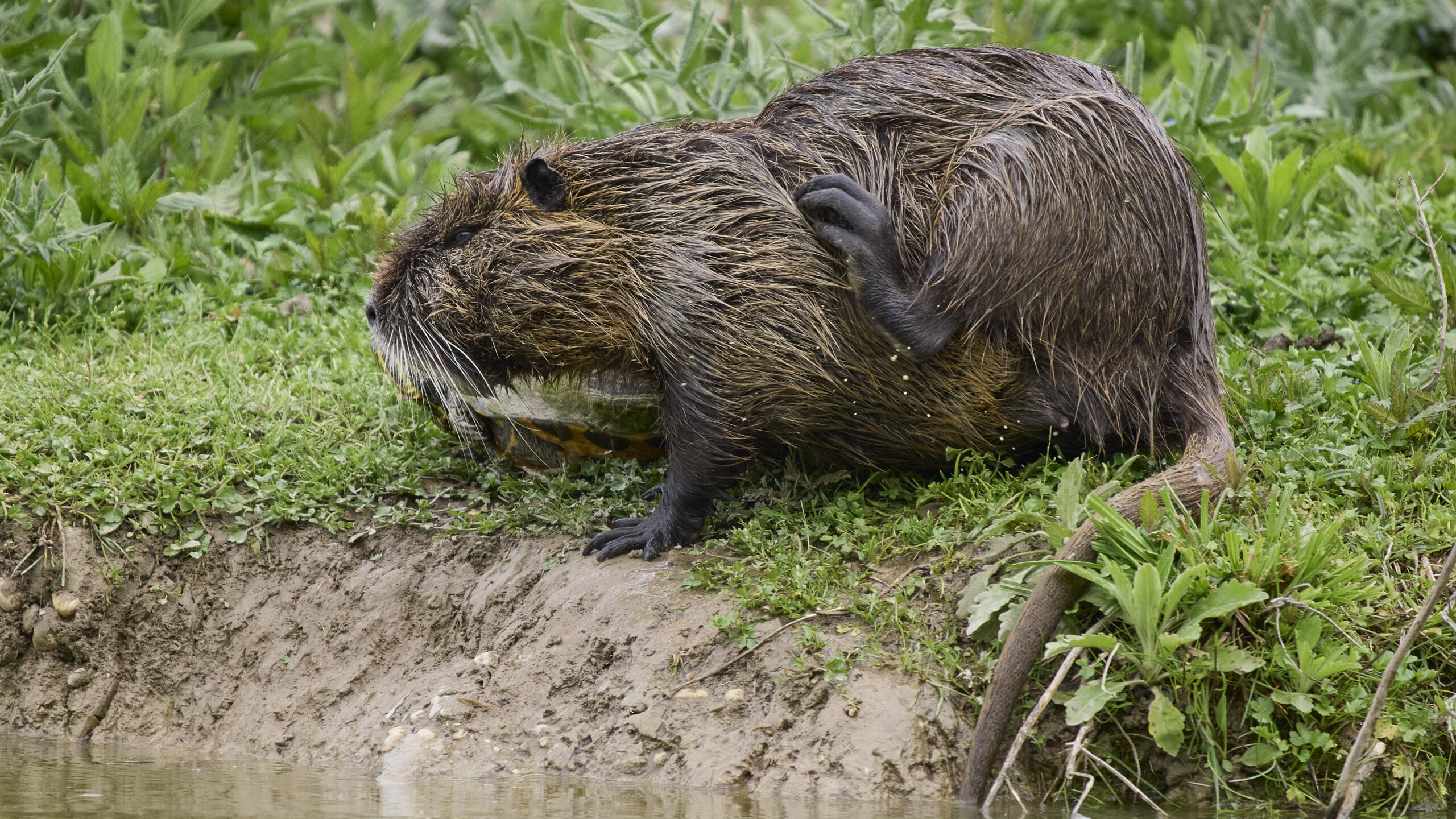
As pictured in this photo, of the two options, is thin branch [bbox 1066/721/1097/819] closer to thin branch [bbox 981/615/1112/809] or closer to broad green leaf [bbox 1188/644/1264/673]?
thin branch [bbox 981/615/1112/809]

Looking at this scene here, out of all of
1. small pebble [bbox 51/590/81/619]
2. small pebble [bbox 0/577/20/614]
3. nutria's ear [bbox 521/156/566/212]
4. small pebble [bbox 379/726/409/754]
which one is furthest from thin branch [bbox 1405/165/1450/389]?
small pebble [bbox 0/577/20/614]

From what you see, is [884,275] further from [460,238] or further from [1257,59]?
[1257,59]

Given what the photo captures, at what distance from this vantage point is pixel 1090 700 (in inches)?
106

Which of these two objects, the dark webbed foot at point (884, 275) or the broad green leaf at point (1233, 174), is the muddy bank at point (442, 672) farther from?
the broad green leaf at point (1233, 174)

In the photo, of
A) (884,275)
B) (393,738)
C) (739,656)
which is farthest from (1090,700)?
(393,738)

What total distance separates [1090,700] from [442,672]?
163 cm

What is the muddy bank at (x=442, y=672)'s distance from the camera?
2.91 m

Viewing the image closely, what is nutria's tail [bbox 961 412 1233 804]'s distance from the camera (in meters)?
2.70

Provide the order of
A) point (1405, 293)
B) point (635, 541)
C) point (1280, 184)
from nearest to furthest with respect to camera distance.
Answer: point (635, 541)
point (1405, 293)
point (1280, 184)

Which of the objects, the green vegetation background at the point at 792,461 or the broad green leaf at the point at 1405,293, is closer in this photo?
the green vegetation background at the point at 792,461

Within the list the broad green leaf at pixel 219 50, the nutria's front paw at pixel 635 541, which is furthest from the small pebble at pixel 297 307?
the nutria's front paw at pixel 635 541

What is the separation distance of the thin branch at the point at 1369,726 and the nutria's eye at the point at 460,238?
2503 mm

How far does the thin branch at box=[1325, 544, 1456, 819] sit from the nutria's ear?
2311 mm

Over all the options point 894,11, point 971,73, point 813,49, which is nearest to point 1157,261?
point 971,73
